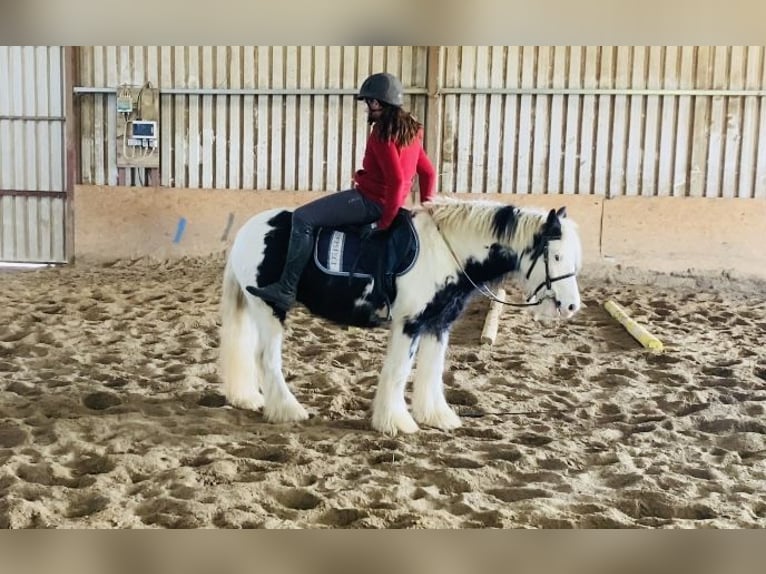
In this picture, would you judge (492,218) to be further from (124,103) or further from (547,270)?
(124,103)

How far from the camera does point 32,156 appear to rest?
870 centimetres

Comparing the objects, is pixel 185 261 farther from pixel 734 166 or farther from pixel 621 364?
pixel 734 166

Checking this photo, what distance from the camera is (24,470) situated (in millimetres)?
2525

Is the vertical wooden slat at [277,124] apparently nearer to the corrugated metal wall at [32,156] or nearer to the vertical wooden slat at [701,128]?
the corrugated metal wall at [32,156]

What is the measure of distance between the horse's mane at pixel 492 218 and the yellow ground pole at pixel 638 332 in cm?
203

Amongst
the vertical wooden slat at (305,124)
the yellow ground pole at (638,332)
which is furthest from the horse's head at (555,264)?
the vertical wooden slat at (305,124)

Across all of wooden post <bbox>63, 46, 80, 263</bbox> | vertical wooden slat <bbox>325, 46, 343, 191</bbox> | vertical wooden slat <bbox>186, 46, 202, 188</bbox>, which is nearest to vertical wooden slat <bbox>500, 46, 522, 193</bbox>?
vertical wooden slat <bbox>325, 46, 343, 191</bbox>

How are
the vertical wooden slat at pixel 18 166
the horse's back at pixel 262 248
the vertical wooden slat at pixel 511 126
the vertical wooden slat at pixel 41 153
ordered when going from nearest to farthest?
the horse's back at pixel 262 248 < the vertical wooden slat at pixel 511 126 < the vertical wooden slat at pixel 41 153 < the vertical wooden slat at pixel 18 166

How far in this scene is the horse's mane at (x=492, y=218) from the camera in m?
3.00

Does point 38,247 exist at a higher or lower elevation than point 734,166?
lower

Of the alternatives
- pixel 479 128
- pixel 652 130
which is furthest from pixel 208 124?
pixel 652 130

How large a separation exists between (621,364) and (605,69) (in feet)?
15.3
